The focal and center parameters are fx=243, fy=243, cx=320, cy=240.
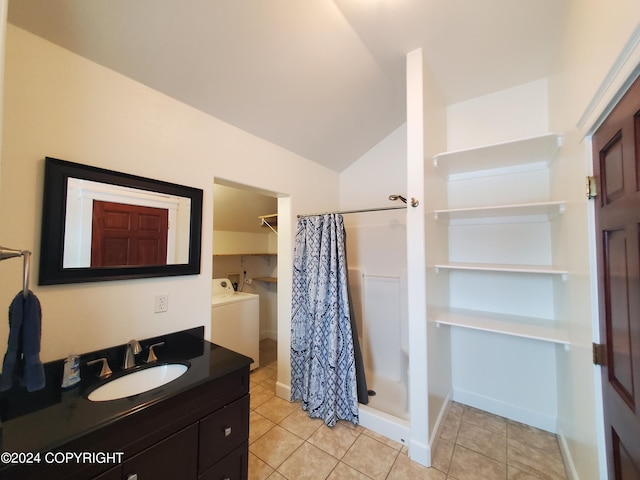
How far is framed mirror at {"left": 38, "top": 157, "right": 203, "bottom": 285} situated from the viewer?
1078 millimetres

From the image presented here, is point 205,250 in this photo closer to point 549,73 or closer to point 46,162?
point 46,162

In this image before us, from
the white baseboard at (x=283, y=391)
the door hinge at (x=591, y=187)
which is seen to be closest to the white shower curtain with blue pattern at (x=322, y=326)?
the white baseboard at (x=283, y=391)

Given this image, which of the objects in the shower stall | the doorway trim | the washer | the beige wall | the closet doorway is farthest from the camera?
the closet doorway

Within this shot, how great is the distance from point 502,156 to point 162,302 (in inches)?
100

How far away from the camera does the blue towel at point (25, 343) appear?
2.44 feet

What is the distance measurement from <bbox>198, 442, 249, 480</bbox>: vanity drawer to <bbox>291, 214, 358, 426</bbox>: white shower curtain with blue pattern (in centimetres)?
80

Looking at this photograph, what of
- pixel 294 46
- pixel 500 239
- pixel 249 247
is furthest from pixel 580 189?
pixel 249 247

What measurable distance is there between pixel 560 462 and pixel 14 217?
326 cm

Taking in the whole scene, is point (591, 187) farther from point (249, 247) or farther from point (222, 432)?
point (249, 247)

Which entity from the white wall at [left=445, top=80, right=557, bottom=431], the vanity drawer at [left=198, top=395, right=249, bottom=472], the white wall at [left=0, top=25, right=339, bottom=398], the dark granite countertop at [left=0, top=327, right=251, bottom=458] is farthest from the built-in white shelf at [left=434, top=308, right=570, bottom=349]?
the white wall at [left=0, top=25, right=339, bottom=398]

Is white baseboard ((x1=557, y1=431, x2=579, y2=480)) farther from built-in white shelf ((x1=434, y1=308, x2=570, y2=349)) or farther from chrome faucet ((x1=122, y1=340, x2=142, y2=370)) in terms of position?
chrome faucet ((x1=122, y1=340, x2=142, y2=370))

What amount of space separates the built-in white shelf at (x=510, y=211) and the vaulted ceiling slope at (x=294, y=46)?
1.04 metres

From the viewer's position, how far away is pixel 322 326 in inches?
79.8

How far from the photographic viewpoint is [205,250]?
1.64m
